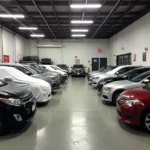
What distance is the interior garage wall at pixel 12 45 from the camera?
46.6 ft

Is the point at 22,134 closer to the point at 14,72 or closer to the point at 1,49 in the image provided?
the point at 14,72

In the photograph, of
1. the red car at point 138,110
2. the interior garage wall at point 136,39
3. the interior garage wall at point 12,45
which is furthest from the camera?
the interior garage wall at point 12,45

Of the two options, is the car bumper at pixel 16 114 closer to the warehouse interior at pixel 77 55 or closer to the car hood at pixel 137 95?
the warehouse interior at pixel 77 55

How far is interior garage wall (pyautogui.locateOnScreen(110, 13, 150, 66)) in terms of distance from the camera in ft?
34.9

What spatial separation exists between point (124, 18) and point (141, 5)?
2707mm

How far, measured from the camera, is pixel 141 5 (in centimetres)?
965

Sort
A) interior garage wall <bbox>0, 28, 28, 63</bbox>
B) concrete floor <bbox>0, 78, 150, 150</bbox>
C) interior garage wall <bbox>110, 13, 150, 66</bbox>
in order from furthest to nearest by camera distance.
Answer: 1. interior garage wall <bbox>0, 28, 28, 63</bbox>
2. interior garage wall <bbox>110, 13, 150, 66</bbox>
3. concrete floor <bbox>0, 78, 150, 150</bbox>

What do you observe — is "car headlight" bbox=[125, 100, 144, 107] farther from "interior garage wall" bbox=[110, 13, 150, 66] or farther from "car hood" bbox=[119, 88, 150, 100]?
"interior garage wall" bbox=[110, 13, 150, 66]

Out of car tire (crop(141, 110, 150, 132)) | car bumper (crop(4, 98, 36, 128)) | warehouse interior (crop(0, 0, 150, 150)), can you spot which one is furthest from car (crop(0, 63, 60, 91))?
car tire (crop(141, 110, 150, 132))

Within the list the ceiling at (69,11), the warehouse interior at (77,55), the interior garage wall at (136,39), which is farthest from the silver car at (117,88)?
the interior garage wall at (136,39)

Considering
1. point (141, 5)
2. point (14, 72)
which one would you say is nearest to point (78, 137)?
point (14, 72)

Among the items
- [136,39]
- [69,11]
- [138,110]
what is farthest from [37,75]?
[136,39]

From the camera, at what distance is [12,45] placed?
1641 cm

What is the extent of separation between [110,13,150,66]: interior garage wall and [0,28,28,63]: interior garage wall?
1085 cm
